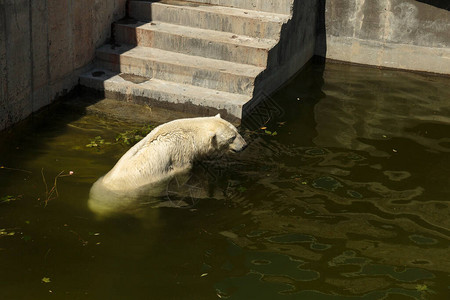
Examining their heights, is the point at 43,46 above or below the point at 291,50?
above

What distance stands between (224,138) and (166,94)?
8.77 feet

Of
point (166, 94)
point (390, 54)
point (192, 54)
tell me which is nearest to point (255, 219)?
point (166, 94)

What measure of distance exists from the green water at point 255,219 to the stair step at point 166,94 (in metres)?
0.53

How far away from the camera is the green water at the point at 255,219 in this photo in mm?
6617

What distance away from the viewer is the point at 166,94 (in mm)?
10758

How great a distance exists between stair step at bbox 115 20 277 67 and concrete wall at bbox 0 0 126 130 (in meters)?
0.50

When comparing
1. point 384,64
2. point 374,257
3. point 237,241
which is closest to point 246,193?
point 237,241

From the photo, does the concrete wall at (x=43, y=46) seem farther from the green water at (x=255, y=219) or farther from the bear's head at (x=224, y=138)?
the bear's head at (x=224, y=138)

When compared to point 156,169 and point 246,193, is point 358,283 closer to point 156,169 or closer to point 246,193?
point 246,193

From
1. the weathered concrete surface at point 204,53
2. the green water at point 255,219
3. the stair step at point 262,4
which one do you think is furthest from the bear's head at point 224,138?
the stair step at point 262,4

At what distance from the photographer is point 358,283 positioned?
22.0 ft

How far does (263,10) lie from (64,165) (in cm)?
529

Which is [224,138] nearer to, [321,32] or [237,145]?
[237,145]

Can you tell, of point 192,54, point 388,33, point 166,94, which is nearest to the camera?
point 166,94
